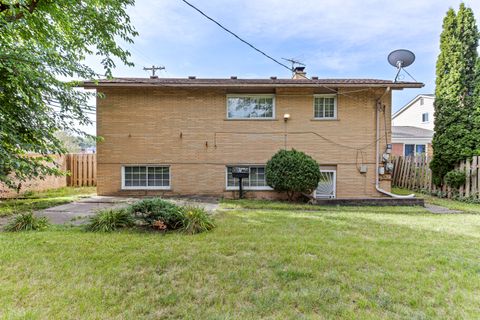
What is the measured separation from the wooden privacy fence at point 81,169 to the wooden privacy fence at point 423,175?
1614 centimetres

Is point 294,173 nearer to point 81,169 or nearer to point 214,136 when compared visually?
point 214,136

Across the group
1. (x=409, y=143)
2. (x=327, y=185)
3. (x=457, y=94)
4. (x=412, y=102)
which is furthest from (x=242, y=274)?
(x=412, y=102)

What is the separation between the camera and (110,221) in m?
5.06

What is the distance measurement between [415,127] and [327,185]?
77.5 feet

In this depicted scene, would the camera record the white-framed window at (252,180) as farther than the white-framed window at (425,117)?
No

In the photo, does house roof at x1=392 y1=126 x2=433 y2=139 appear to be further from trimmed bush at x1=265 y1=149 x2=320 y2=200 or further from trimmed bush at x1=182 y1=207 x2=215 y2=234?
trimmed bush at x1=182 y1=207 x2=215 y2=234

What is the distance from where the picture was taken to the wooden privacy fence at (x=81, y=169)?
43.0ft

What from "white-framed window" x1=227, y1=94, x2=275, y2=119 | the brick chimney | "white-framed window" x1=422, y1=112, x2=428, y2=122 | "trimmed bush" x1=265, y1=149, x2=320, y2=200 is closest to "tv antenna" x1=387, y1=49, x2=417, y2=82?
the brick chimney

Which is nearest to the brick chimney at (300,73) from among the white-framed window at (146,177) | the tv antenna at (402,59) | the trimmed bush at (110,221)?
the tv antenna at (402,59)

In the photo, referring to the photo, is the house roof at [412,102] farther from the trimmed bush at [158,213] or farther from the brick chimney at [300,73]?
the trimmed bush at [158,213]

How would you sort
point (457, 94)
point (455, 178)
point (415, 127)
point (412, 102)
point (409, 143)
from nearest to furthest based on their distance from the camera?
point (455, 178) → point (457, 94) → point (409, 143) → point (415, 127) → point (412, 102)

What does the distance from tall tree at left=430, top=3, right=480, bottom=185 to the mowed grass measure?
245 inches

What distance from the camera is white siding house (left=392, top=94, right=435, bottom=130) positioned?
26094 millimetres

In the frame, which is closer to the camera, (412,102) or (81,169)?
(81,169)
